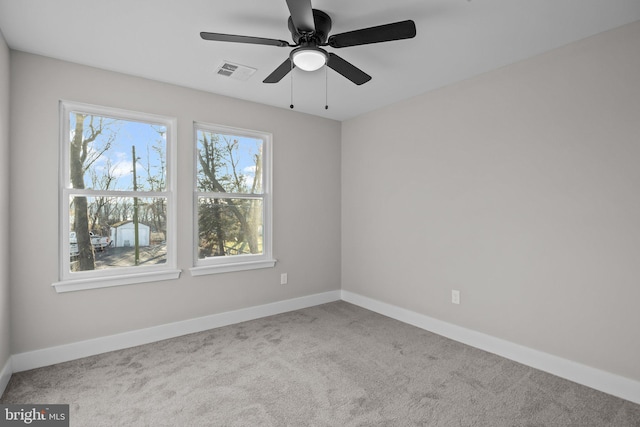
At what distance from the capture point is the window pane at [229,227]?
3494 mm

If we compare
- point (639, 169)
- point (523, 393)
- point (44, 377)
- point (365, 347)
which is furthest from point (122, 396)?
point (639, 169)

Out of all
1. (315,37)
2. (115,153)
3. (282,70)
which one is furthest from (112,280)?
(315,37)

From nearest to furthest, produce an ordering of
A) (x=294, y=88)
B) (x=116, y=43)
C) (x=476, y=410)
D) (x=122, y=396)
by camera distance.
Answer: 1. (x=476, y=410)
2. (x=122, y=396)
3. (x=116, y=43)
4. (x=294, y=88)

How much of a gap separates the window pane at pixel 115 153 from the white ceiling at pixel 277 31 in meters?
0.48

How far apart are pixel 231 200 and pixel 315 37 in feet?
7.00

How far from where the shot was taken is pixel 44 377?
7.98ft

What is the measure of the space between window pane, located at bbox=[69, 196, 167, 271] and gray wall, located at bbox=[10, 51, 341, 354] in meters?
0.18

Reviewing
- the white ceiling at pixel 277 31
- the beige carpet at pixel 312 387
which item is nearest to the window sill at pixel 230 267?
the beige carpet at pixel 312 387

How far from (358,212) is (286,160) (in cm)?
115

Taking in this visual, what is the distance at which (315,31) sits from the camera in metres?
2.01

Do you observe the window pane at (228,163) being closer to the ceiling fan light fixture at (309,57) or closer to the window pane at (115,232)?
the window pane at (115,232)

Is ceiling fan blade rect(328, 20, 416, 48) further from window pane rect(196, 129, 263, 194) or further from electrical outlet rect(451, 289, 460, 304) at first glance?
electrical outlet rect(451, 289, 460, 304)

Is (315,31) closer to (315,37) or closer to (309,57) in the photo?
(315,37)

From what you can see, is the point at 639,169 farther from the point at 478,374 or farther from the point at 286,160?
the point at 286,160
